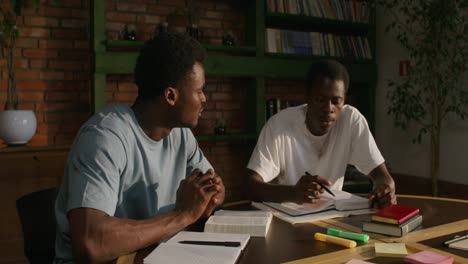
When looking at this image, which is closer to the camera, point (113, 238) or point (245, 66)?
point (113, 238)

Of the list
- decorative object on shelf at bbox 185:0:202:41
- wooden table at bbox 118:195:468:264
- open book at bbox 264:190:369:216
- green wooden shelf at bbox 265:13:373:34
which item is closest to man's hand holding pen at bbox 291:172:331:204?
open book at bbox 264:190:369:216

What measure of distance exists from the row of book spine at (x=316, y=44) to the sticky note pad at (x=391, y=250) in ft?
10.1

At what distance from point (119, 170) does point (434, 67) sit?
10.7ft

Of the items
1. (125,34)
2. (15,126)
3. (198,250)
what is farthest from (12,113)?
(198,250)

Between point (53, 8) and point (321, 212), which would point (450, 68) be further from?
point (53, 8)

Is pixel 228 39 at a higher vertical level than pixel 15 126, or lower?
higher

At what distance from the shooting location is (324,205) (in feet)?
5.05

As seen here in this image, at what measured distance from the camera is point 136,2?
3.61 meters

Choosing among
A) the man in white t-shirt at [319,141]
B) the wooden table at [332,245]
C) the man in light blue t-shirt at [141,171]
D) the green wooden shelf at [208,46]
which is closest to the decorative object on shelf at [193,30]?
the green wooden shelf at [208,46]

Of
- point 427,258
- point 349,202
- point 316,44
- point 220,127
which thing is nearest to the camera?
point 427,258

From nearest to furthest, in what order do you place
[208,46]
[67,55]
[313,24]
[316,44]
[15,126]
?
[15,126] < [67,55] < [208,46] < [316,44] < [313,24]

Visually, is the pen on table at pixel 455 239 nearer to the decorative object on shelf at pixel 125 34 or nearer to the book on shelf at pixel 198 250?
the book on shelf at pixel 198 250

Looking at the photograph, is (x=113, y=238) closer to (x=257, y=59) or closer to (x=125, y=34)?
(x=125, y=34)

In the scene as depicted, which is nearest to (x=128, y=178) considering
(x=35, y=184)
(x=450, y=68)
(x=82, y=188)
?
(x=82, y=188)
